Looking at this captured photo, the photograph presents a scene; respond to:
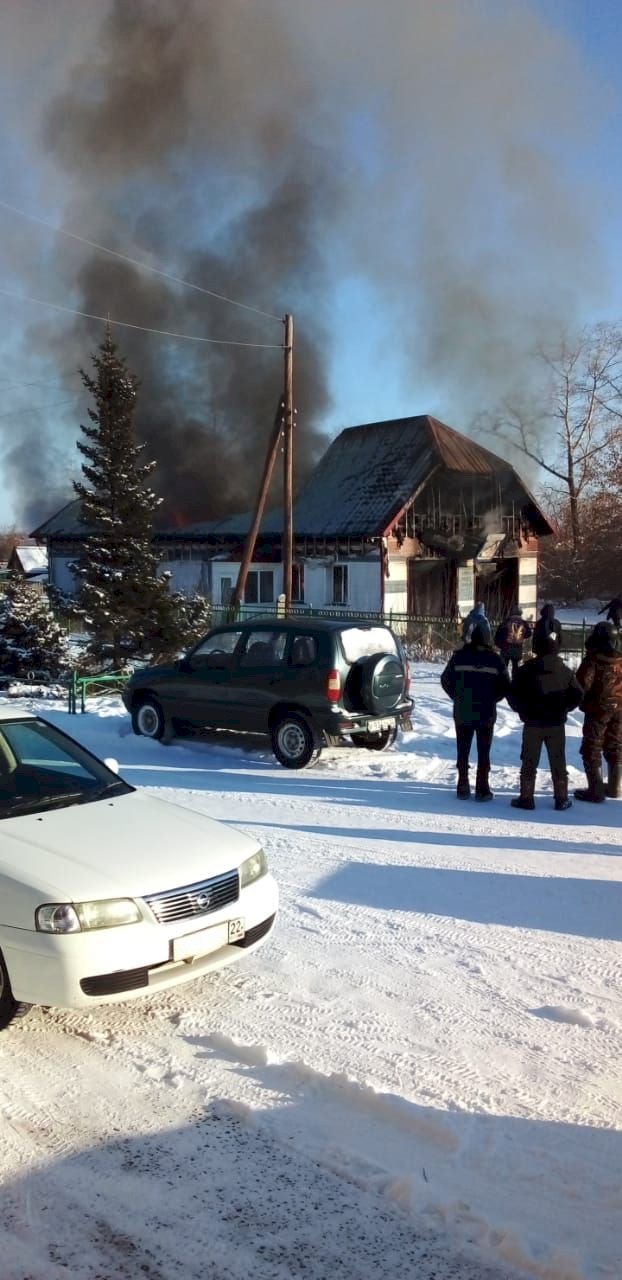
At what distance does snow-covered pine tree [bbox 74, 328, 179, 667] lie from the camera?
61.8ft

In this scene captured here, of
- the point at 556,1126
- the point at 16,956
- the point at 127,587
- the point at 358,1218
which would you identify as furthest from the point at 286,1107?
the point at 127,587

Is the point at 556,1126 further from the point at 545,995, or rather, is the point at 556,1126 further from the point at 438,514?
the point at 438,514

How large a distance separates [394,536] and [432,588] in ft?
12.4

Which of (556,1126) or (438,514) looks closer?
(556,1126)

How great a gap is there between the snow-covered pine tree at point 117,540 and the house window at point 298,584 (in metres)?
9.04

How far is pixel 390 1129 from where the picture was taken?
3.38 meters

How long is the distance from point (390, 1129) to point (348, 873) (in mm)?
3007

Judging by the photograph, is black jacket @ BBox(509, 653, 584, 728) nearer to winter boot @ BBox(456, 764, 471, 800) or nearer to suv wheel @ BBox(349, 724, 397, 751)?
winter boot @ BBox(456, 764, 471, 800)

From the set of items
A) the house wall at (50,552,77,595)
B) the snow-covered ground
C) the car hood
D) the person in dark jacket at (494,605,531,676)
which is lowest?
the snow-covered ground

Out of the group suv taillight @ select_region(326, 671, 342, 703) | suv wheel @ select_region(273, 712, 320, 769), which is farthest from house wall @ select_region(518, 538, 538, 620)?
suv taillight @ select_region(326, 671, 342, 703)

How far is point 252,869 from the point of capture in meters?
4.66

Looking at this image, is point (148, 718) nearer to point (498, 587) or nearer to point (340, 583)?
point (340, 583)

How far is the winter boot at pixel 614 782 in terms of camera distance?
867 cm

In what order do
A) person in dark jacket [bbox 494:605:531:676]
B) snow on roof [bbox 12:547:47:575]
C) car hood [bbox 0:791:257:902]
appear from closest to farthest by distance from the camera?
car hood [bbox 0:791:257:902], person in dark jacket [bbox 494:605:531:676], snow on roof [bbox 12:547:47:575]
